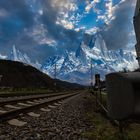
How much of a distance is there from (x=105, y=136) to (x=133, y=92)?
3587 millimetres

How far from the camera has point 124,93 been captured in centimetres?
285

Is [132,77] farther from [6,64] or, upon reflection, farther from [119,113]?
[6,64]

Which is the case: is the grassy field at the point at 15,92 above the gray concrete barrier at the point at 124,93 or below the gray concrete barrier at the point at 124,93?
above

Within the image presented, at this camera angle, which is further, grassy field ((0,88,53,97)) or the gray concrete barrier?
grassy field ((0,88,53,97))

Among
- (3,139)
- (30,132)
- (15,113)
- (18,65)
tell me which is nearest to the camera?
(3,139)

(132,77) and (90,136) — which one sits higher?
(132,77)

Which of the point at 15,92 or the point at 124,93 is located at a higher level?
the point at 15,92

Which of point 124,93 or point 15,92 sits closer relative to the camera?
point 124,93

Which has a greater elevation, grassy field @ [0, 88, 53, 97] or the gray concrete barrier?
grassy field @ [0, 88, 53, 97]

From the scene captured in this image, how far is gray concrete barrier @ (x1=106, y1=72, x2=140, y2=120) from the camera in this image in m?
2.84

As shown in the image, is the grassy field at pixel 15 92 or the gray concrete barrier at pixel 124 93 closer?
the gray concrete barrier at pixel 124 93

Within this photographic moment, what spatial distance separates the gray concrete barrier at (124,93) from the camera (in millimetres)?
2843

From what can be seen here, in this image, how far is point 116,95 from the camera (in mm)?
2947

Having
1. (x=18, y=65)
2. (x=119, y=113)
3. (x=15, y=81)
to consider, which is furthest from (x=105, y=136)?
(x=18, y=65)
